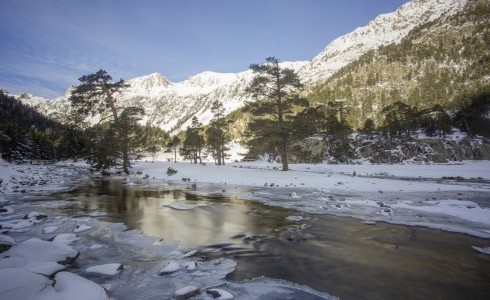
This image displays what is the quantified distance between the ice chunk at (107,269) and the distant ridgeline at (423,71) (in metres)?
114

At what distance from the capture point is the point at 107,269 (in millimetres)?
5496

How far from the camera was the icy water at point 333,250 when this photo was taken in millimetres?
4938

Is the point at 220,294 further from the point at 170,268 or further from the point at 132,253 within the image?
the point at 132,253

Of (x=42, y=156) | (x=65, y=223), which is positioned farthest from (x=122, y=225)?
(x=42, y=156)

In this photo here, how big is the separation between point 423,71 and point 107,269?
165m

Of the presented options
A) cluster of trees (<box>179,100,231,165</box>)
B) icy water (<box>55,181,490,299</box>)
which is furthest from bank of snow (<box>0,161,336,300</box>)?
cluster of trees (<box>179,100,231,165</box>)

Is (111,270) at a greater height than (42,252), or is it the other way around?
(42,252)

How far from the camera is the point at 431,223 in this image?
9391 mm

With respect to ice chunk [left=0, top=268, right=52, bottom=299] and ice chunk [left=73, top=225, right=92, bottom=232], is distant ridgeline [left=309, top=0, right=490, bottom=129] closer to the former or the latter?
ice chunk [left=73, top=225, right=92, bottom=232]

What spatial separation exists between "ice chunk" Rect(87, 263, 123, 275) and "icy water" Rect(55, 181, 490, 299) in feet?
6.33

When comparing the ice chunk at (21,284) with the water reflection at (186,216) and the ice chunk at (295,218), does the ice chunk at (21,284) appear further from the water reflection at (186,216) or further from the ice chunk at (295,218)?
the ice chunk at (295,218)

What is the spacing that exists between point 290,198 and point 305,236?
6957mm

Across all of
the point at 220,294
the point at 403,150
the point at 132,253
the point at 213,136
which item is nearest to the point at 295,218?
the point at 132,253

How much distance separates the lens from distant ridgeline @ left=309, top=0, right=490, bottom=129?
11431 centimetres
